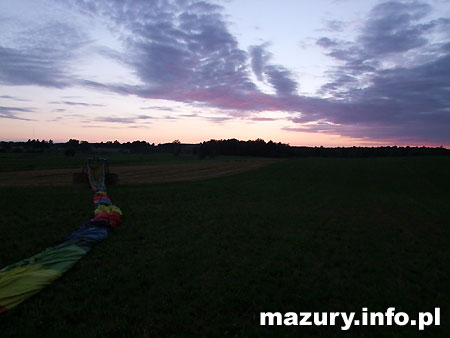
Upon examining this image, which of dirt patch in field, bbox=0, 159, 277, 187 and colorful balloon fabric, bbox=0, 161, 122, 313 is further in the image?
dirt patch in field, bbox=0, 159, 277, 187

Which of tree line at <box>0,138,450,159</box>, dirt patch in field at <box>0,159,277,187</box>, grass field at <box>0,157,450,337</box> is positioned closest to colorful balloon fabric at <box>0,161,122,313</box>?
grass field at <box>0,157,450,337</box>

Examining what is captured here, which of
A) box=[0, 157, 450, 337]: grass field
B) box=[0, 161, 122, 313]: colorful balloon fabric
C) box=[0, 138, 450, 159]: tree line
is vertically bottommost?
box=[0, 157, 450, 337]: grass field

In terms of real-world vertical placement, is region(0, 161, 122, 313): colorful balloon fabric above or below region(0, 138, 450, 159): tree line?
below

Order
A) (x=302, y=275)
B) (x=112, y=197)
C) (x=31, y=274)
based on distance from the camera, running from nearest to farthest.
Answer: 1. (x=31, y=274)
2. (x=302, y=275)
3. (x=112, y=197)

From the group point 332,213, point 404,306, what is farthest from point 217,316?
point 332,213

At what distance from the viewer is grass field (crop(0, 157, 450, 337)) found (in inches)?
168

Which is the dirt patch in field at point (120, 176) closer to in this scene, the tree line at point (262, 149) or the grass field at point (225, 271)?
the grass field at point (225, 271)

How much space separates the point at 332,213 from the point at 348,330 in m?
9.50

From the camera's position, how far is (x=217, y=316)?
14.6 ft

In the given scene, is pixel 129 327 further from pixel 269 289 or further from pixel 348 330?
pixel 348 330

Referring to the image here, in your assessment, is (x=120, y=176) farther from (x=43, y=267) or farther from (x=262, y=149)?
(x=262, y=149)

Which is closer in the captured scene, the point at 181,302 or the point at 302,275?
the point at 181,302

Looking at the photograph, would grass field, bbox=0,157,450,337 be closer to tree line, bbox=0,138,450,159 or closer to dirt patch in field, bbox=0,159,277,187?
dirt patch in field, bbox=0,159,277,187

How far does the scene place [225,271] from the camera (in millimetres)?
6207
